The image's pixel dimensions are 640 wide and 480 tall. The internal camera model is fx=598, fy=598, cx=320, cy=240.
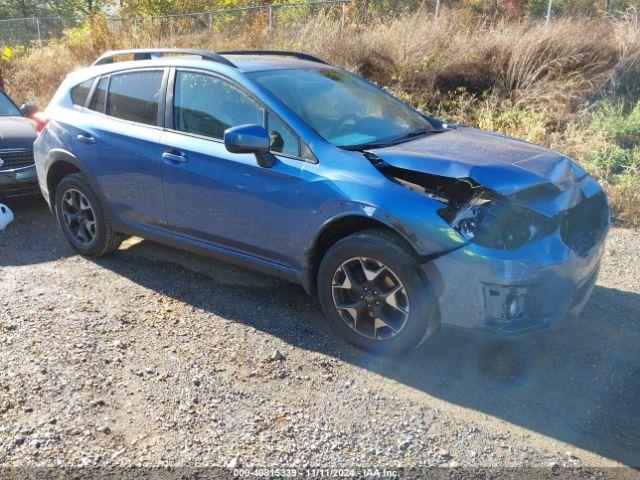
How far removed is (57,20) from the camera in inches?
869

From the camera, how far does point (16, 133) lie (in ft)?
22.9

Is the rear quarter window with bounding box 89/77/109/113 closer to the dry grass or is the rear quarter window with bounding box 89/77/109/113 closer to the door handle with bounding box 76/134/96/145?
the door handle with bounding box 76/134/96/145

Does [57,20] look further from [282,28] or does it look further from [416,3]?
[416,3]

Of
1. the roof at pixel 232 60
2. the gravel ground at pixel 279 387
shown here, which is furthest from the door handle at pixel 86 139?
the gravel ground at pixel 279 387

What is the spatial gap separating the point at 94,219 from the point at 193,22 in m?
14.3

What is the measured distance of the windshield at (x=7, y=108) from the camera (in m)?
7.73

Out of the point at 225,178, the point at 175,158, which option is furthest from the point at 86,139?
the point at 225,178

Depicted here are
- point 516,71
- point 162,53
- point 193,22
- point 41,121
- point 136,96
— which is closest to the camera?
point 136,96

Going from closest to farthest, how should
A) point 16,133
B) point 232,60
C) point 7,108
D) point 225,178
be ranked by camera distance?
point 225,178, point 232,60, point 16,133, point 7,108

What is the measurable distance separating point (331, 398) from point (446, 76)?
773 centimetres

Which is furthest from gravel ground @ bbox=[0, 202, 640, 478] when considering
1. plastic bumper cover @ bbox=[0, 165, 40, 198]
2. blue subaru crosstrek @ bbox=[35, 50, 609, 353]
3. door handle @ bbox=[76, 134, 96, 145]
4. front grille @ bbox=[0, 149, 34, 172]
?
front grille @ bbox=[0, 149, 34, 172]

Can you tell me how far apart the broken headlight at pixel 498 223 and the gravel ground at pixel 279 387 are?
1.98 ft

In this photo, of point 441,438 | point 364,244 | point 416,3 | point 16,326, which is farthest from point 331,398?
point 416,3

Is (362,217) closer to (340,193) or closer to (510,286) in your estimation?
(340,193)
